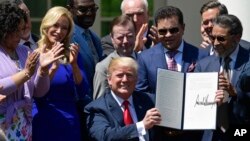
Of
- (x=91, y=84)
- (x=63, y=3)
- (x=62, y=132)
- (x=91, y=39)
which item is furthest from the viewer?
(x=63, y=3)

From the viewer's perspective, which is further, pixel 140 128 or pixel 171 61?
pixel 171 61

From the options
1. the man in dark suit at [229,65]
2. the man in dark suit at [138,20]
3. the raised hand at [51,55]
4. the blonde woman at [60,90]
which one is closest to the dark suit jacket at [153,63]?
the man in dark suit at [229,65]

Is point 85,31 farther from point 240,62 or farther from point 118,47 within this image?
point 240,62

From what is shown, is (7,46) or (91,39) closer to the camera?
(7,46)

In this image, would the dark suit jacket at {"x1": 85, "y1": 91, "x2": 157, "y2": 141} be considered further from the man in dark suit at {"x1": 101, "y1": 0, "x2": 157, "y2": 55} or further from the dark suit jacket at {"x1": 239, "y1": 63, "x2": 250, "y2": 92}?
the man in dark suit at {"x1": 101, "y1": 0, "x2": 157, "y2": 55}

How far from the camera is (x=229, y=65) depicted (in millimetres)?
6816

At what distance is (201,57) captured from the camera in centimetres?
715

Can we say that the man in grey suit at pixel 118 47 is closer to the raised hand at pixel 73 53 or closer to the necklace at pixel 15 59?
the raised hand at pixel 73 53

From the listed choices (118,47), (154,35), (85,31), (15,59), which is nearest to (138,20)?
(154,35)

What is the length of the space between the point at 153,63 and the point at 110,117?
70 cm

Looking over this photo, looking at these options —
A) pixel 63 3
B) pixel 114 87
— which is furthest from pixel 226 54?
pixel 63 3

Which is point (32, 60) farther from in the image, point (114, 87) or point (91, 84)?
point (91, 84)

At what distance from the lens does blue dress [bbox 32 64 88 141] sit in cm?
671

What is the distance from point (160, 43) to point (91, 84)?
717 millimetres
